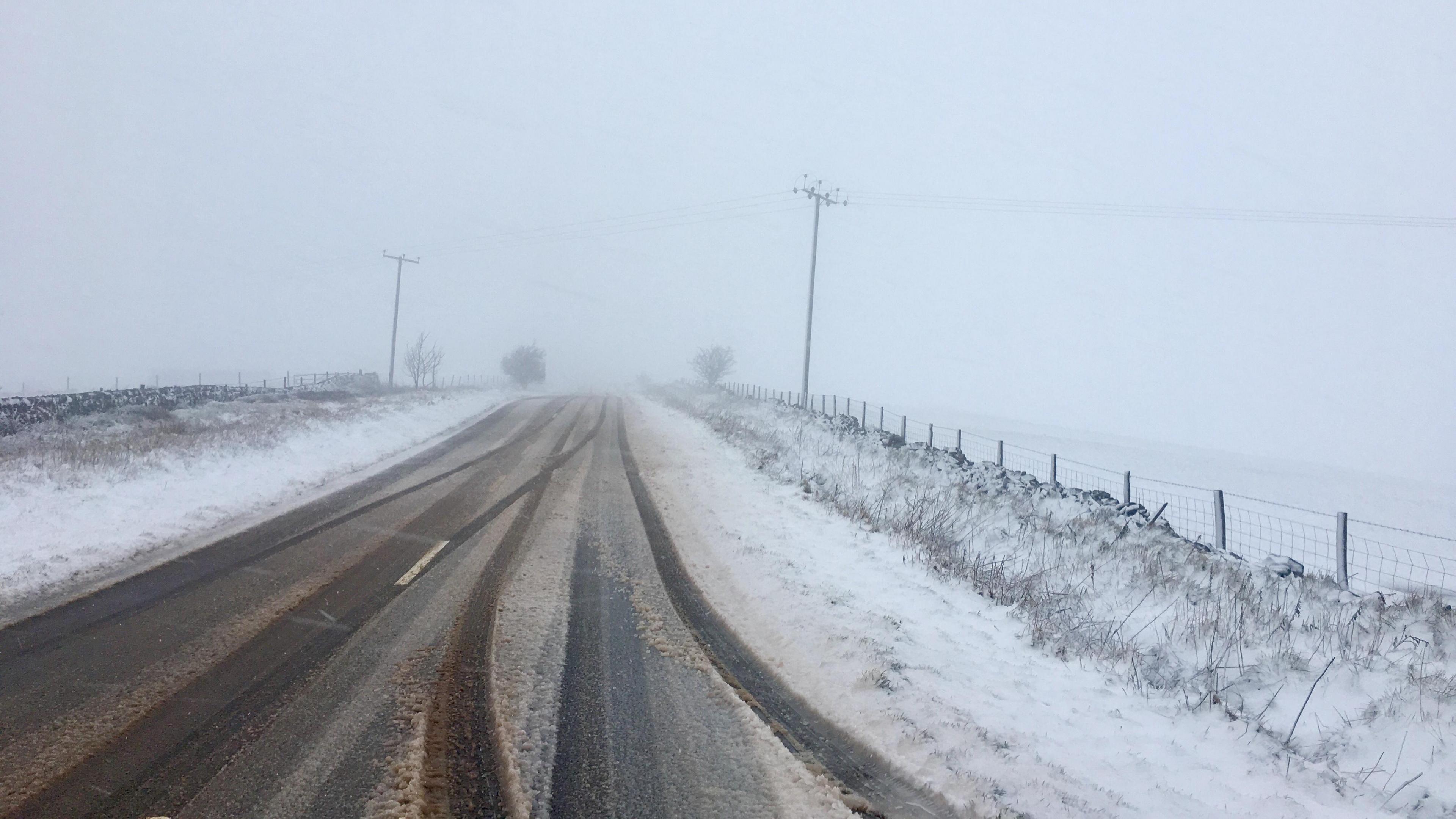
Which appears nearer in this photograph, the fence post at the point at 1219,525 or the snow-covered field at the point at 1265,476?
the fence post at the point at 1219,525

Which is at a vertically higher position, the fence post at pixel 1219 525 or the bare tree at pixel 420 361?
the bare tree at pixel 420 361

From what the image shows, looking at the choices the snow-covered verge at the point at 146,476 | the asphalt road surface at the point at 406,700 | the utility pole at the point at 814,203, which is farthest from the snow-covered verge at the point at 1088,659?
the utility pole at the point at 814,203

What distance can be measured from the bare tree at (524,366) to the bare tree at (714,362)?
61.0ft

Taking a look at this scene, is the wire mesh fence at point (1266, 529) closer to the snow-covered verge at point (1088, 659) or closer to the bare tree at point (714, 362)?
the snow-covered verge at point (1088, 659)

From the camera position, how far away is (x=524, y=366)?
76812 mm

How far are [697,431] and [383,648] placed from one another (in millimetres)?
21524

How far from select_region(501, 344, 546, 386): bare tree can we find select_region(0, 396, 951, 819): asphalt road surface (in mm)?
70527

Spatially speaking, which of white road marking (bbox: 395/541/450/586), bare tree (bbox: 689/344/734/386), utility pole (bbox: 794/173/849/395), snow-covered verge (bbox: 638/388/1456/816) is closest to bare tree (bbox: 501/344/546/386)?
bare tree (bbox: 689/344/734/386)

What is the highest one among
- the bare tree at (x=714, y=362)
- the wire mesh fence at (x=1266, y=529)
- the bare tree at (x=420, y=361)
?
the bare tree at (x=714, y=362)

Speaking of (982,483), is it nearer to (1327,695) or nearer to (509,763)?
(1327,695)

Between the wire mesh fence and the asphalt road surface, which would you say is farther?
the wire mesh fence

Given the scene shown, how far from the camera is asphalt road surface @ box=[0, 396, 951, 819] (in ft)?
11.6

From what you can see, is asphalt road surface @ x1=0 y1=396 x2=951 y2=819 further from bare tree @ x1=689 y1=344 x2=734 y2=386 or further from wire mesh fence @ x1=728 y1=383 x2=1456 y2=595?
bare tree @ x1=689 y1=344 x2=734 y2=386

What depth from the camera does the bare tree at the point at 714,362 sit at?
7250cm
